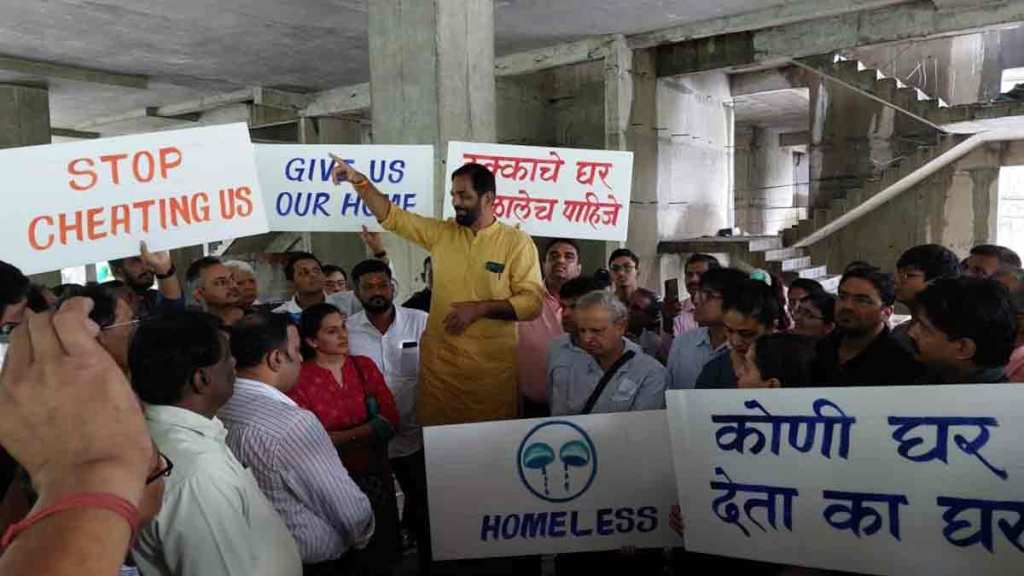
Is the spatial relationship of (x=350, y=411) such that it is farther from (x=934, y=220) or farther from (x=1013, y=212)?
(x=1013, y=212)

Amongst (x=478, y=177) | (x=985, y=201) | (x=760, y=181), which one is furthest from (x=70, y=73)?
(x=760, y=181)

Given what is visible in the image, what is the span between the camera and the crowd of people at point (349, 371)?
797 mm

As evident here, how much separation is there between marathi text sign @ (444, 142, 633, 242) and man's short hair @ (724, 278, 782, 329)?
55.4 inches

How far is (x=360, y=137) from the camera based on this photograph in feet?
43.3

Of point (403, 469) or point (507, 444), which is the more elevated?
point (507, 444)

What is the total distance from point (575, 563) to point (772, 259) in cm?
912

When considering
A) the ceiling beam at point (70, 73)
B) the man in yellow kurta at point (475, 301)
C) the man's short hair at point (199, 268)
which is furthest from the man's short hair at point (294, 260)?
the ceiling beam at point (70, 73)

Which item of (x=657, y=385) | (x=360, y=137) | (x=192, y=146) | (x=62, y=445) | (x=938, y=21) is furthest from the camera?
(x=360, y=137)

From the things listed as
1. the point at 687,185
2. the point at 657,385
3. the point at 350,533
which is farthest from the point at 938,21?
the point at 350,533

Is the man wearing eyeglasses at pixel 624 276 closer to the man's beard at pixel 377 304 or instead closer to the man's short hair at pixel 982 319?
the man's beard at pixel 377 304

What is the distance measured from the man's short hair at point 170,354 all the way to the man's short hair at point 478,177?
1.66m

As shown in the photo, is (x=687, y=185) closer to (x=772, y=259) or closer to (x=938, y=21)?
(x=772, y=259)

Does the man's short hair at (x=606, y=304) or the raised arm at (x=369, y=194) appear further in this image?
the raised arm at (x=369, y=194)

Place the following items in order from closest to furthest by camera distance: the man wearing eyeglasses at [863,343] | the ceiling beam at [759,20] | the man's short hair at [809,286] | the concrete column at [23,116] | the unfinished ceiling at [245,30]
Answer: the man wearing eyeglasses at [863,343]
the man's short hair at [809,286]
the unfinished ceiling at [245,30]
the ceiling beam at [759,20]
the concrete column at [23,116]
